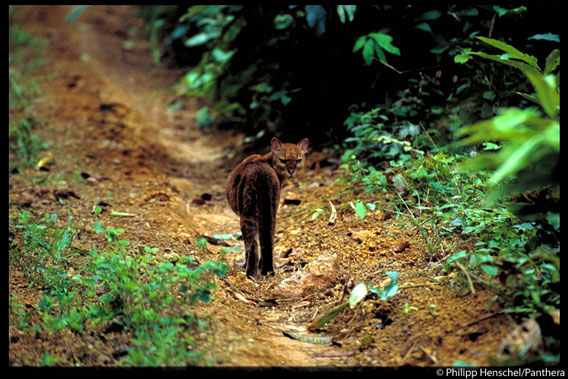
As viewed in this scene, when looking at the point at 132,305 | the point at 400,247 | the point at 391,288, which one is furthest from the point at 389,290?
the point at 132,305

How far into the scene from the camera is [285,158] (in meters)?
3.95

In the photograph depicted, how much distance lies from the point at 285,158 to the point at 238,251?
2.55ft

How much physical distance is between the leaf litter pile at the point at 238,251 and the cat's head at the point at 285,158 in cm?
49

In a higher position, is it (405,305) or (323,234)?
(405,305)

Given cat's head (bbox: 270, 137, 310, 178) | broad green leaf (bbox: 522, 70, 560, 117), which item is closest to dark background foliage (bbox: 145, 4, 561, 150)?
cat's head (bbox: 270, 137, 310, 178)

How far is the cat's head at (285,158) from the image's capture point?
3.95m

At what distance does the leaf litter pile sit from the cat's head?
49 centimetres

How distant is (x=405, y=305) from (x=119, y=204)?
293 centimetres

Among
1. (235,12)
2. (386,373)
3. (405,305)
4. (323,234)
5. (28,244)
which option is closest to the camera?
(386,373)

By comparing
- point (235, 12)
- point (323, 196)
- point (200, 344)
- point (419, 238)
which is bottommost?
point (323, 196)

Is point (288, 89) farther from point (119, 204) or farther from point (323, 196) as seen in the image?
point (119, 204)

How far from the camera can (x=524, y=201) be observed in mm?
2928

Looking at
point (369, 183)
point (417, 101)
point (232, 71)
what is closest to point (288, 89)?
point (232, 71)

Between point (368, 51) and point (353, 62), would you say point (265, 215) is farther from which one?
point (353, 62)
